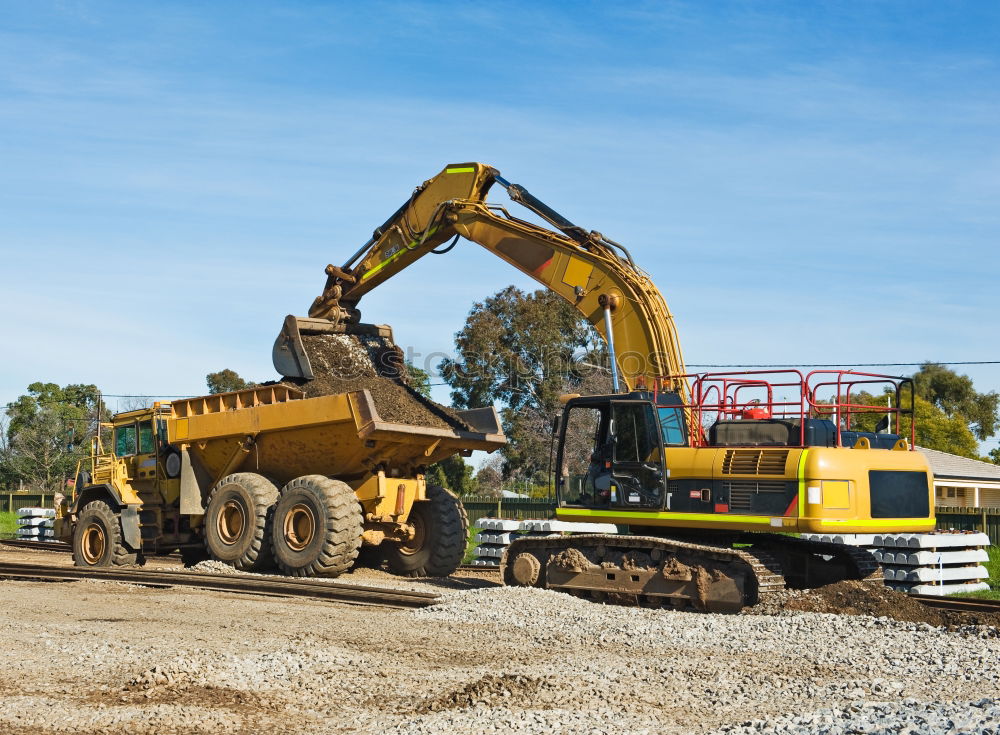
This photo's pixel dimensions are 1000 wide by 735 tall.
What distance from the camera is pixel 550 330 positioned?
46.7 m

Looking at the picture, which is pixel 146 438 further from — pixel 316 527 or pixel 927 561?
pixel 927 561

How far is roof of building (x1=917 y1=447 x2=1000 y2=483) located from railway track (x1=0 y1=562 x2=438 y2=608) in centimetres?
3057

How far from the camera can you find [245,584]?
14969 millimetres

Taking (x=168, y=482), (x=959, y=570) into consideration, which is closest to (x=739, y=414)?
(x=959, y=570)

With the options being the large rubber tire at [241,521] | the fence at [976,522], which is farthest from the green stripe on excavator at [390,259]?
the fence at [976,522]

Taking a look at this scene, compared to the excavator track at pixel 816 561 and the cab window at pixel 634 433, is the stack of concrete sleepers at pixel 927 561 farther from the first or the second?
the cab window at pixel 634 433

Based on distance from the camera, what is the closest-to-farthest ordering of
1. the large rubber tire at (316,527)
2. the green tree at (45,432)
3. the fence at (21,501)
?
the large rubber tire at (316,527)
the fence at (21,501)
the green tree at (45,432)

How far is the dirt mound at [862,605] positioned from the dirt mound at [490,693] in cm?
504

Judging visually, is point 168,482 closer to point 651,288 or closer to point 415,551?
point 415,551

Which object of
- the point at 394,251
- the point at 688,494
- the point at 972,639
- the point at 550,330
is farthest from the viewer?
the point at 550,330

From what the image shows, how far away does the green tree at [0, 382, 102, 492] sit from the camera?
198 feet

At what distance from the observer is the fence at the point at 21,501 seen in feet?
137

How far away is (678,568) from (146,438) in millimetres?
10337

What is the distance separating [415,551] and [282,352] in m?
3.85
